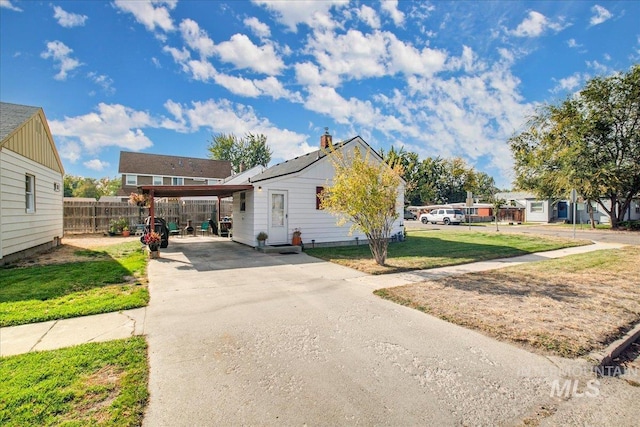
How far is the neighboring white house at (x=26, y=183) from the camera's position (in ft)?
27.6

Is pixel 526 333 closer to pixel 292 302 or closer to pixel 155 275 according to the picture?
pixel 292 302

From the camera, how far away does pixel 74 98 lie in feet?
50.4

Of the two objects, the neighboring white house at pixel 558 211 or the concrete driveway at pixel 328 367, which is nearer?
the concrete driveway at pixel 328 367

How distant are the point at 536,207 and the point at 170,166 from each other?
1700 inches

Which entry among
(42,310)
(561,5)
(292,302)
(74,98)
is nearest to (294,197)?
(292,302)

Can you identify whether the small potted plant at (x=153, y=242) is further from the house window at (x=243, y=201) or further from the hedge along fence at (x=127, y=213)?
the hedge along fence at (x=127, y=213)

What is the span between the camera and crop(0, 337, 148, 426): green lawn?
227 centimetres

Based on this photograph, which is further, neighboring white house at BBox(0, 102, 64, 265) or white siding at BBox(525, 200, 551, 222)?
white siding at BBox(525, 200, 551, 222)

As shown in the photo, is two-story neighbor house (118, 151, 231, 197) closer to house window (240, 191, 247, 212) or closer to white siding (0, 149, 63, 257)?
white siding (0, 149, 63, 257)

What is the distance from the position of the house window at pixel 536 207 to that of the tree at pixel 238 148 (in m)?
40.1

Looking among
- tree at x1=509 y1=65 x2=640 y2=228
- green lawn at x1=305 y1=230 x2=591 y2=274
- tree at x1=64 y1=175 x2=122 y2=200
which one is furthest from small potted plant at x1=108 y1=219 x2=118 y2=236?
tree at x1=64 y1=175 x2=122 y2=200

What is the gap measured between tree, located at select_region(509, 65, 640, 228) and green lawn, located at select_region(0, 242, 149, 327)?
2908 centimetres

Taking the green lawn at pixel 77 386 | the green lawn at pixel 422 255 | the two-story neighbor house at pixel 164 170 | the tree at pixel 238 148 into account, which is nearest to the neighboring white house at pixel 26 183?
the green lawn at pixel 77 386

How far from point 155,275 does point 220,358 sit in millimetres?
5097
